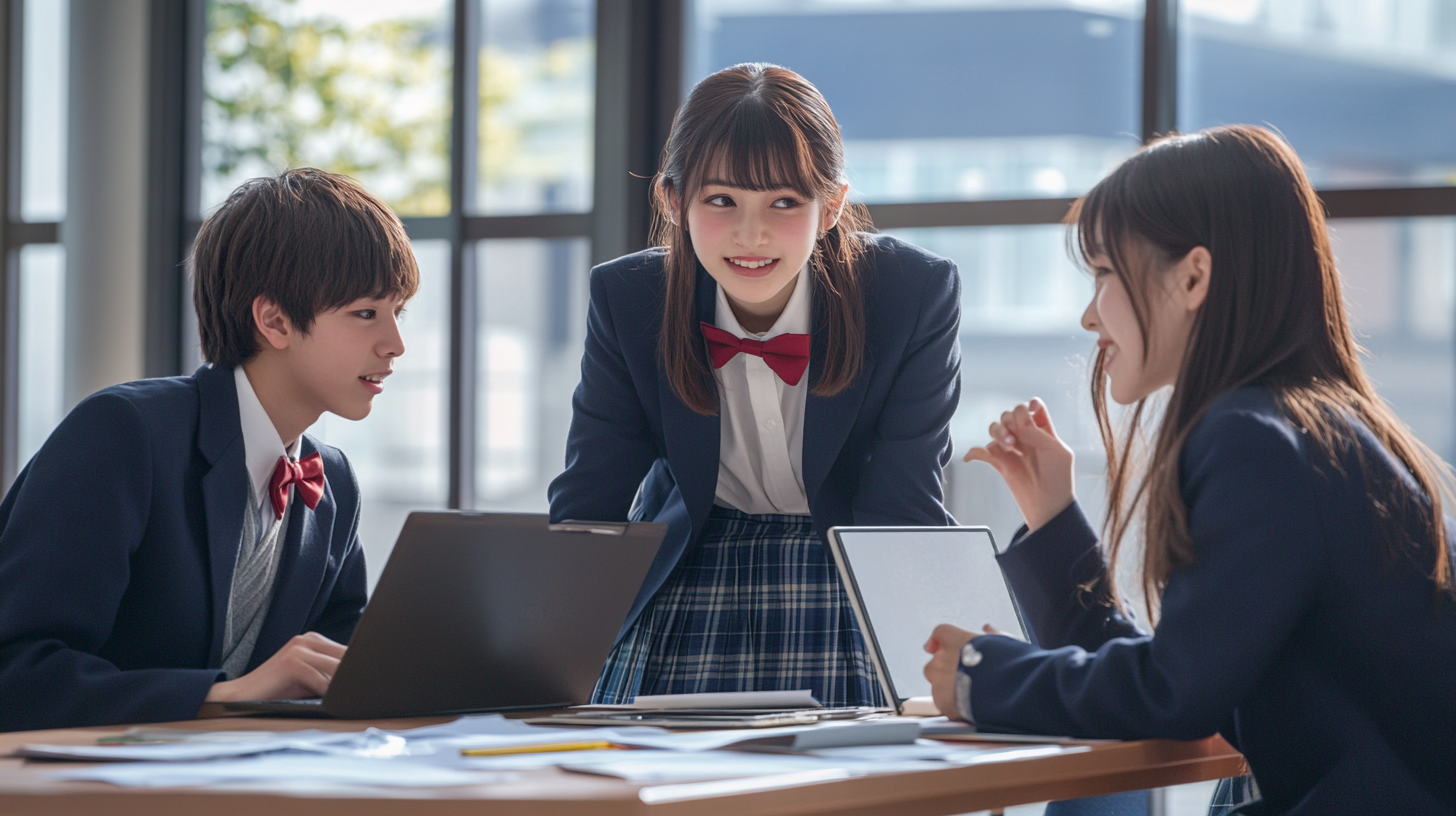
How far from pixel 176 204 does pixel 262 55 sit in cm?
56

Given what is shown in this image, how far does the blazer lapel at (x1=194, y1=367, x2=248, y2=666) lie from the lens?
148cm

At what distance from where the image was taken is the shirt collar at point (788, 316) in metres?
1.81

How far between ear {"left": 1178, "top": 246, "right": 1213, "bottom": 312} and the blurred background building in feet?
7.16

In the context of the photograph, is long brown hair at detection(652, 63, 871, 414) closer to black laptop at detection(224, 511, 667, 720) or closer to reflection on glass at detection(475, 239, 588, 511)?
black laptop at detection(224, 511, 667, 720)

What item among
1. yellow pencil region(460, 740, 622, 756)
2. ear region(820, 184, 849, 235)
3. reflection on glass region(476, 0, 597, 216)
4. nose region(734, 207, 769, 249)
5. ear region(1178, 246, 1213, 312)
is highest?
reflection on glass region(476, 0, 597, 216)

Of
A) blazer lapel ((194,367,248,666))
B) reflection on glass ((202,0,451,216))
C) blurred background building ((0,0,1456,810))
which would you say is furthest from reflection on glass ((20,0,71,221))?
blazer lapel ((194,367,248,666))

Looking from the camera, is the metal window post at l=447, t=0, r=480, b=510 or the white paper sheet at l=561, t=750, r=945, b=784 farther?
the metal window post at l=447, t=0, r=480, b=510

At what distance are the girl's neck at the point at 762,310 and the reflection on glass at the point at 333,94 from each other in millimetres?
2312

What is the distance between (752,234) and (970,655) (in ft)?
2.40

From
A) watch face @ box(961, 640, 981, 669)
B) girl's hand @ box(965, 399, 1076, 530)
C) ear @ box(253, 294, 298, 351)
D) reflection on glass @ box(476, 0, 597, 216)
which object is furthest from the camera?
reflection on glass @ box(476, 0, 597, 216)

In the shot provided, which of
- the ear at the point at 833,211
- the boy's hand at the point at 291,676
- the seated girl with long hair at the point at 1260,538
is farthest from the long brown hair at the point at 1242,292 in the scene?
the boy's hand at the point at 291,676

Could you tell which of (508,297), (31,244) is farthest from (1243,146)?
(31,244)

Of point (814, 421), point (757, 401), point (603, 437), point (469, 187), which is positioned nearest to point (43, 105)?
point (469, 187)

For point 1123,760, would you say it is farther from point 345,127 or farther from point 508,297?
point 345,127
